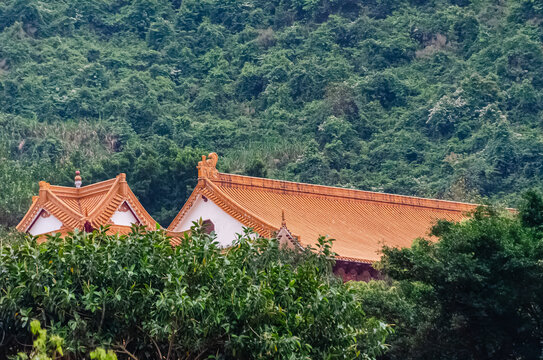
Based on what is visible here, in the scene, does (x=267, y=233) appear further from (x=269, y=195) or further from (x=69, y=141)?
(x=69, y=141)

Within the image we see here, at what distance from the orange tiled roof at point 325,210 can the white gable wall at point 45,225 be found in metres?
3.83

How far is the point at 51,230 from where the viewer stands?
2889 cm

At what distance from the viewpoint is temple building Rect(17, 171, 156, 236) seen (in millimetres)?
27812

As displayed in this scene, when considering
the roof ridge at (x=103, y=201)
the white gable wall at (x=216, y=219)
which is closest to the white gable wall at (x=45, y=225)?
the roof ridge at (x=103, y=201)

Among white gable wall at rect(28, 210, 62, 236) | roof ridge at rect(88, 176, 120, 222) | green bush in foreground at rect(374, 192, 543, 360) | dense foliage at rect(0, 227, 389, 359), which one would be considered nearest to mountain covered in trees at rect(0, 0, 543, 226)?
white gable wall at rect(28, 210, 62, 236)

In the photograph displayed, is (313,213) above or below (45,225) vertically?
above

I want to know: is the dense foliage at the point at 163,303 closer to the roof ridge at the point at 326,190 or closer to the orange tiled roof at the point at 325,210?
the orange tiled roof at the point at 325,210

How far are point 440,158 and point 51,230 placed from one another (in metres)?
31.2

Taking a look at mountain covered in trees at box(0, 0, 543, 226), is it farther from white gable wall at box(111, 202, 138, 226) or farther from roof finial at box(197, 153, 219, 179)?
white gable wall at box(111, 202, 138, 226)

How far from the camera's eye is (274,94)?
64.8 metres

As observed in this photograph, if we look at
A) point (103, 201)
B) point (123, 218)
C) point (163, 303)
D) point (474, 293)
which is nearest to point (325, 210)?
point (123, 218)

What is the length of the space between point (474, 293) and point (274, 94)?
43.5 meters

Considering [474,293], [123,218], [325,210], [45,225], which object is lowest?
[45,225]

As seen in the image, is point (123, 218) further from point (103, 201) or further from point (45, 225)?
point (45, 225)
